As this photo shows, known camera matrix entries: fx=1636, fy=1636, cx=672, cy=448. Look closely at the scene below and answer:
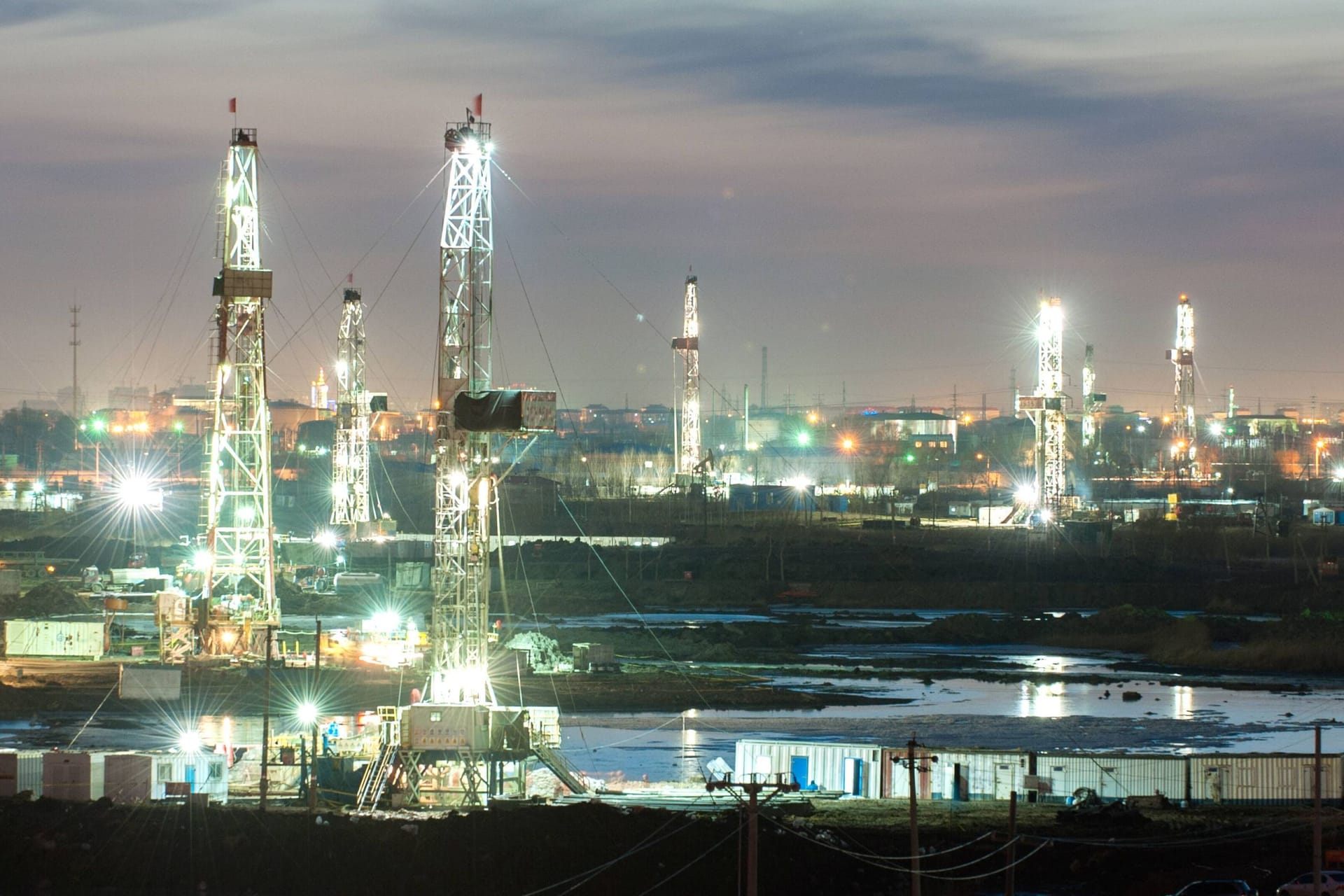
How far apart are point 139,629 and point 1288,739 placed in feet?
82.3

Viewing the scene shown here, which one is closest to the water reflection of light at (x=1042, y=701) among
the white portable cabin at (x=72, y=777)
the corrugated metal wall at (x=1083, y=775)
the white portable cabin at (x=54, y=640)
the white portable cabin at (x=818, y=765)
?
the corrugated metal wall at (x=1083, y=775)

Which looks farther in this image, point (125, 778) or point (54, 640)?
point (54, 640)

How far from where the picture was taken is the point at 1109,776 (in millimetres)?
21078

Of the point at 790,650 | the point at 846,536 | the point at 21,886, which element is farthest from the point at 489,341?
the point at 846,536

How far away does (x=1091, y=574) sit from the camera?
51938mm

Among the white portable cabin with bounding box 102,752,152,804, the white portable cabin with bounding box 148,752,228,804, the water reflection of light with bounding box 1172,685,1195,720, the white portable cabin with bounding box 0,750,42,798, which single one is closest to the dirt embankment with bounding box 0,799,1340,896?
the white portable cabin with bounding box 102,752,152,804

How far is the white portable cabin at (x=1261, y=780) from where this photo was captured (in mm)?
20750

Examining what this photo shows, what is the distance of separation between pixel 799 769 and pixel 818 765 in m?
0.26

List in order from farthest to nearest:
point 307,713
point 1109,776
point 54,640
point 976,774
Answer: point 54,640 < point 307,713 < point 1109,776 < point 976,774

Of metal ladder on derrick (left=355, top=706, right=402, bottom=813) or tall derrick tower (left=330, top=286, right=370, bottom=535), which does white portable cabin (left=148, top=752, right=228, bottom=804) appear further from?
tall derrick tower (left=330, top=286, right=370, bottom=535)

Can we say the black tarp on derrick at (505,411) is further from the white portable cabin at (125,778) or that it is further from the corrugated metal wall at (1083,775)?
the white portable cabin at (125,778)

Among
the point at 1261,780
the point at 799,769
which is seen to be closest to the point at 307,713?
the point at 799,769

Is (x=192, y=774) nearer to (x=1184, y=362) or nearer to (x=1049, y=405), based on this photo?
(x=1049, y=405)

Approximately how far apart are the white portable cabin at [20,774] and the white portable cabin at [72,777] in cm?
24
